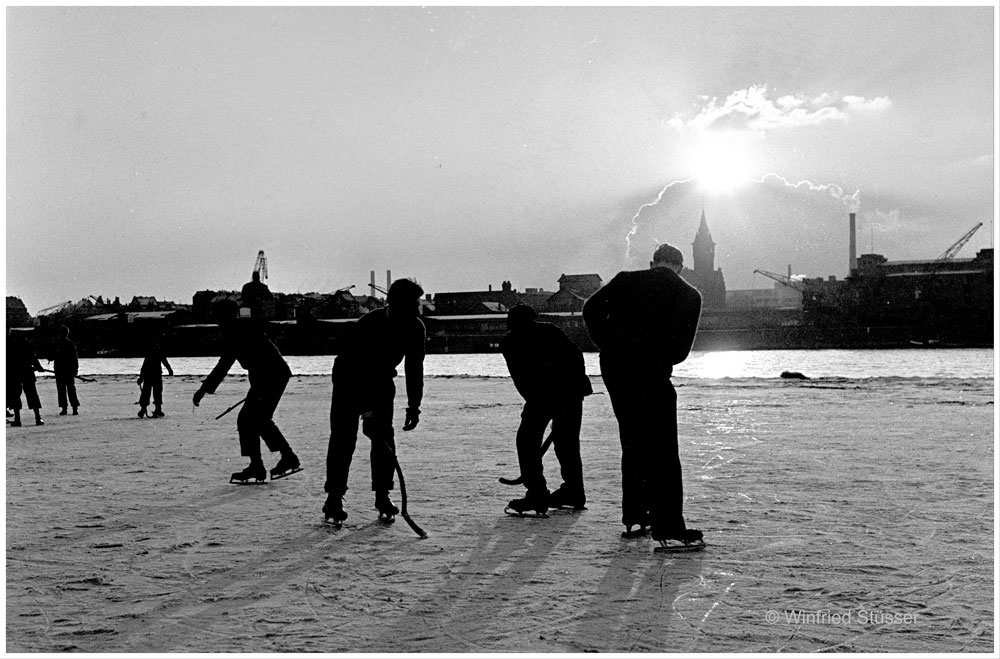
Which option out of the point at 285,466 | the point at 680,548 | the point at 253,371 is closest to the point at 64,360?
the point at 285,466

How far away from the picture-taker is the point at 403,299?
19.8 ft

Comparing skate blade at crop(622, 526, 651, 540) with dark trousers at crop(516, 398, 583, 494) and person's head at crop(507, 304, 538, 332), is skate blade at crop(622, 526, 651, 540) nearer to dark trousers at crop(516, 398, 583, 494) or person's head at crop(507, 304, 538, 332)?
dark trousers at crop(516, 398, 583, 494)

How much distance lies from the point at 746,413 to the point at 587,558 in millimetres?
11353

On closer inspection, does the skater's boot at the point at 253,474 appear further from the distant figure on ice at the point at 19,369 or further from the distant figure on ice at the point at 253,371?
the distant figure on ice at the point at 19,369

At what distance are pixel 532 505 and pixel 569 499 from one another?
1.18ft

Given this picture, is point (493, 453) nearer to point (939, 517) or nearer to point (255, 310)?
point (255, 310)

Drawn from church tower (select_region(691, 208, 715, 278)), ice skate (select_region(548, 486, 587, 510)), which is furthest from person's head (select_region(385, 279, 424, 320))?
church tower (select_region(691, 208, 715, 278))

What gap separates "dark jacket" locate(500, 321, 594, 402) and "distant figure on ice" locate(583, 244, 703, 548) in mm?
1049

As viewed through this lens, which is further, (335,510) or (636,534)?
(335,510)

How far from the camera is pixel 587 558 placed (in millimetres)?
5207

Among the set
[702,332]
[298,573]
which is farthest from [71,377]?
[702,332]

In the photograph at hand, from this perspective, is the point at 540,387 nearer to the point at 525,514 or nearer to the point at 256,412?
the point at 525,514

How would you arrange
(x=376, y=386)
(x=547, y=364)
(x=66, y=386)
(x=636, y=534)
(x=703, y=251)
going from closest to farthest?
1. (x=636, y=534)
2. (x=376, y=386)
3. (x=547, y=364)
4. (x=66, y=386)
5. (x=703, y=251)

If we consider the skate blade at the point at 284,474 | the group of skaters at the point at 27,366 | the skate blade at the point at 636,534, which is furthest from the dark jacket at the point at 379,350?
the group of skaters at the point at 27,366
